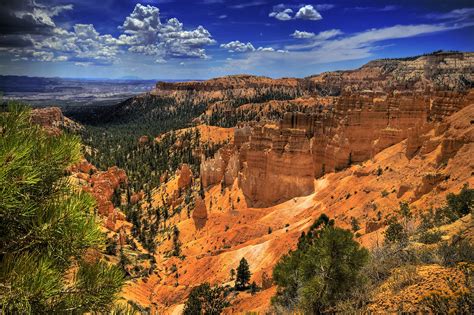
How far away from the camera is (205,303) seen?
23.8 m

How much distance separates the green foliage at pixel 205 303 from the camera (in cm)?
2257

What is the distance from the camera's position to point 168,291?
1254 inches

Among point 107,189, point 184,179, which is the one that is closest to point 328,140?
point 184,179

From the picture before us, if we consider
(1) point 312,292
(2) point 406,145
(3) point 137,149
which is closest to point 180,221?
(2) point 406,145

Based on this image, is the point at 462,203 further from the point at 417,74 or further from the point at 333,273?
the point at 417,74

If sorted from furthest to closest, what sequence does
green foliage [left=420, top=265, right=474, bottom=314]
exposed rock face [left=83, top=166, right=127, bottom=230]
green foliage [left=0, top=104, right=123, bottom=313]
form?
exposed rock face [left=83, top=166, right=127, bottom=230] < green foliage [left=420, top=265, right=474, bottom=314] < green foliage [left=0, top=104, right=123, bottom=313]

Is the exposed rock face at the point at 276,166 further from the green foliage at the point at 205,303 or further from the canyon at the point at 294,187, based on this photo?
the green foliage at the point at 205,303

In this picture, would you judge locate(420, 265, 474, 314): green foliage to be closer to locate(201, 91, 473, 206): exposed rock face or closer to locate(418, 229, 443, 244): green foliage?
locate(418, 229, 443, 244): green foliage

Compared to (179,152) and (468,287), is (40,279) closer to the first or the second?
(468,287)

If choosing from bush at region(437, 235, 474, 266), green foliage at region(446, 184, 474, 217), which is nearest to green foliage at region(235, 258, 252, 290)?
green foliage at region(446, 184, 474, 217)

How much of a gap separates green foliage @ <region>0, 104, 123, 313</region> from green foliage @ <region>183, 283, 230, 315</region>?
A: 17.9 m

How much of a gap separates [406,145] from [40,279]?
36.0m

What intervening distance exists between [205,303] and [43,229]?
20.5m

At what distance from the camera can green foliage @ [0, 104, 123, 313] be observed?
452cm
